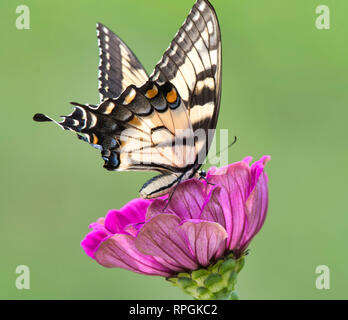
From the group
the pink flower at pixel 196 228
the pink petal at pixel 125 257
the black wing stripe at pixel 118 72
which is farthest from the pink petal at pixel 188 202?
the black wing stripe at pixel 118 72

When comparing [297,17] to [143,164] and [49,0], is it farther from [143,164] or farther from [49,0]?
[143,164]

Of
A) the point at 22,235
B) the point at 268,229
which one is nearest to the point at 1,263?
the point at 22,235

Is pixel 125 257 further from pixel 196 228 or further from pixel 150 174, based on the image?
pixel 150 174

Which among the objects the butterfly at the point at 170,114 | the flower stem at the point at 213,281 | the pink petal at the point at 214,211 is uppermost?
the butterfly at the point at 170,114

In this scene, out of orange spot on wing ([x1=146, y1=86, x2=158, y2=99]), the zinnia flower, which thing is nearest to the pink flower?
the zinnia flower

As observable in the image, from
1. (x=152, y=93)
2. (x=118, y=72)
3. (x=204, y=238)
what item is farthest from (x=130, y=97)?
(x=204, y=238)

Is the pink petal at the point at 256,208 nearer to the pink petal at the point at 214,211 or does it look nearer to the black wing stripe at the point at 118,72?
the pink petal at the point at 214,211

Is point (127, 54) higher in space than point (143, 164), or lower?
higher
